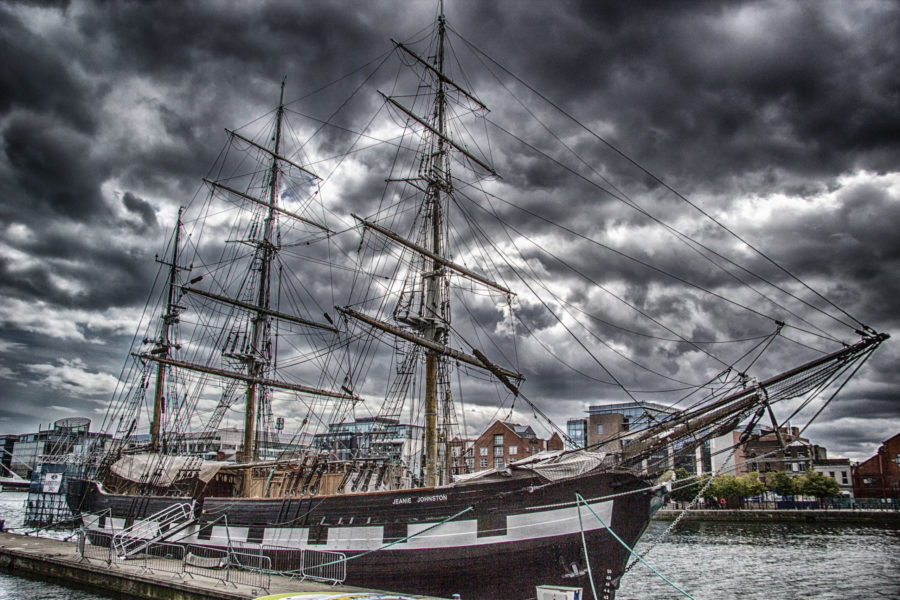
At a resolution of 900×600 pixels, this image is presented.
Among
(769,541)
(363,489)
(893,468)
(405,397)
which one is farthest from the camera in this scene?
(893,468)

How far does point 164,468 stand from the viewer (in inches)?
906

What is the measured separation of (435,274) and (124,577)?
1316 cm

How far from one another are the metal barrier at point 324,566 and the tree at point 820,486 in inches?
2075

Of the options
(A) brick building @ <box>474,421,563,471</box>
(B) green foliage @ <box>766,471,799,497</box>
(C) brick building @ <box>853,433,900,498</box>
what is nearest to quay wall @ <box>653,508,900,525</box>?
(B) green foliage @ <box>766,471,799,497</box>

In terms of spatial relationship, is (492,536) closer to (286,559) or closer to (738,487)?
(286,559)

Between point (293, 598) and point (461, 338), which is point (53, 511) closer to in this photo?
point (461, 338)

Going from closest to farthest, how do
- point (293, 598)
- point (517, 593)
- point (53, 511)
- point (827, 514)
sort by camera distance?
point (293, 598), point (517, 593), point (53, 511), point (827, 514)

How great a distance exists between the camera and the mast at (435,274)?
60.9 feet

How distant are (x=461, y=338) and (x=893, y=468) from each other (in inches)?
2197

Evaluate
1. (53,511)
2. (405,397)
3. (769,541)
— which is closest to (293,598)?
(405,397)

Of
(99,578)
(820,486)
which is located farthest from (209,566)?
(820,486)

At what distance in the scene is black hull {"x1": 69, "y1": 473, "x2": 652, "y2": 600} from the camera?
1323 cm

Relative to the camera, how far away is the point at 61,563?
58.3ft

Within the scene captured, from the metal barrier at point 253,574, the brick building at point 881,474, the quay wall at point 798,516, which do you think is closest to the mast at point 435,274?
the metal barrier at point 253,574
